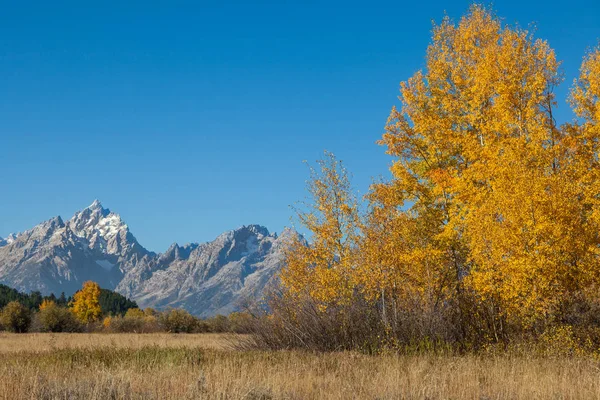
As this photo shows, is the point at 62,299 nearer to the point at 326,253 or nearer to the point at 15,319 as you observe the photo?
the point at 15,319

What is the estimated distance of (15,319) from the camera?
49938mm

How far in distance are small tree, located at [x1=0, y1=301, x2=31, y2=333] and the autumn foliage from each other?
121ft

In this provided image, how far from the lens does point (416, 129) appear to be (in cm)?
2088

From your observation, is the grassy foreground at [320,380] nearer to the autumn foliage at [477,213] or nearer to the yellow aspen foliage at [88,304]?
the autumn foliage at [477,213]

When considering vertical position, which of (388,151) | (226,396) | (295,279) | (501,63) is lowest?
Answer: (226,396)

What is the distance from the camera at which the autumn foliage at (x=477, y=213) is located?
570 inches

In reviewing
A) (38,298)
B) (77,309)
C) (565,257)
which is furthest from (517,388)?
(38,298)

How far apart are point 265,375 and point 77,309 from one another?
88256 millimetres

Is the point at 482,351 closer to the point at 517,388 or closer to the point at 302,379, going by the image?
the point at 517,388

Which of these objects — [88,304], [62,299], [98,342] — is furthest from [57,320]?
[62,299]

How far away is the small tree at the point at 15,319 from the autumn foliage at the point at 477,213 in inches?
1456

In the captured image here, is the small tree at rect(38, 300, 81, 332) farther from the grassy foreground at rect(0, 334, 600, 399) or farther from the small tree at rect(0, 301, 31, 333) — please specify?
the grassy foreground at rect(0, 334, 600, 399)

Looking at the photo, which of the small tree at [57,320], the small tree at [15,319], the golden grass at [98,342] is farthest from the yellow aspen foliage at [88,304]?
the golden grass at [98,342]

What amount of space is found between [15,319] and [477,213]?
46365 mm
